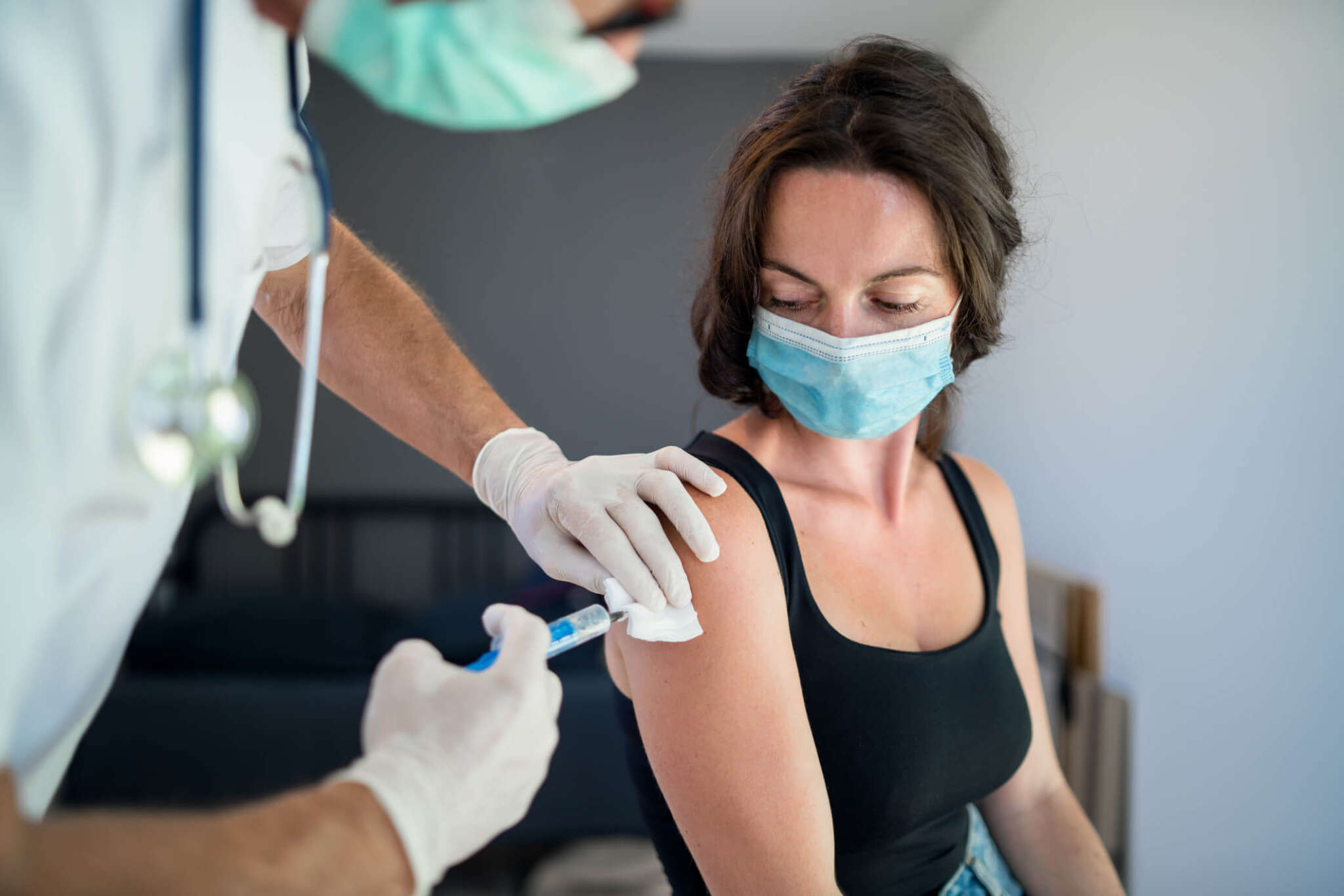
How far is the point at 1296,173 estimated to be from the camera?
1523mm

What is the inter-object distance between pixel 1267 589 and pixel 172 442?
1887mm

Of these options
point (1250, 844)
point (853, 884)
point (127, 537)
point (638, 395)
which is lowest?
point (638, 395)

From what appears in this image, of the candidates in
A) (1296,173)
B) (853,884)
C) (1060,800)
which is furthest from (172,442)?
(1296,173)

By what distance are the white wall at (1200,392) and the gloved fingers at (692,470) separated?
1.28 metres

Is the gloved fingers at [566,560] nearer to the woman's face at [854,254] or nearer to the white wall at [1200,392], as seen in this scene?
the woman's face at [854,254]

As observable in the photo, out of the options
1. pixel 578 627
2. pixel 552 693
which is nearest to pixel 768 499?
pixel 578 627

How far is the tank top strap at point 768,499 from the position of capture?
0.97 metres

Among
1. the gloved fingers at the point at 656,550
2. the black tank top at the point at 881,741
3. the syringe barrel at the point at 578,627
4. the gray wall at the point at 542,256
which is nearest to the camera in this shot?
the syringe barrel at the point at 578,627

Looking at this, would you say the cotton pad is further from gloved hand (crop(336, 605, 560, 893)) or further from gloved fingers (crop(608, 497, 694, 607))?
gloved hand (crop(336, 605, 560, 893))

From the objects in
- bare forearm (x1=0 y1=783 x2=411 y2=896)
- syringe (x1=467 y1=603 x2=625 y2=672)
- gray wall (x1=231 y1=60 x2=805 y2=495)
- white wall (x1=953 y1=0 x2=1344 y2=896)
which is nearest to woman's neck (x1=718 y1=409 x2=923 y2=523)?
syringe (x1=467 y1=603 x2=625 y2=672)

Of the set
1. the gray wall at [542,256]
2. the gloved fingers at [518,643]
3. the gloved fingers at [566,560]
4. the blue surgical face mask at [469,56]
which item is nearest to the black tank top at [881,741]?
the gloved fingers at [566,560]

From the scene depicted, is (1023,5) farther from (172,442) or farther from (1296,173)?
(172,442)

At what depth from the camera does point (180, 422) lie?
51cm

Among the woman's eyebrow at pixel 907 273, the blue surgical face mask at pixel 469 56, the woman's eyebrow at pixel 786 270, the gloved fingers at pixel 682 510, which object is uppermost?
the blue surgical face mask at pixel 469 56
